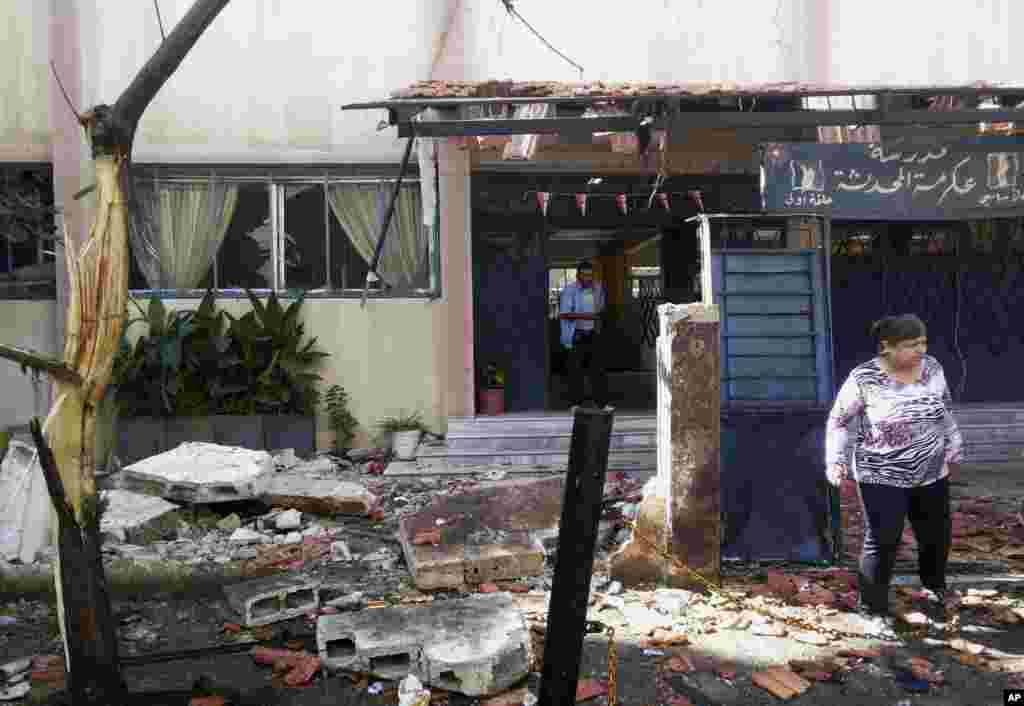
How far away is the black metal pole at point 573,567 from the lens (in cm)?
251

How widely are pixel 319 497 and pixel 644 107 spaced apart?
4.26 metres

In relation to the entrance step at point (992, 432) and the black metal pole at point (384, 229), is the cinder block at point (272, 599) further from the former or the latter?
the entrance step at point (992, 432)

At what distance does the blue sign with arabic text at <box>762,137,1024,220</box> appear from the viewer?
26.6ft

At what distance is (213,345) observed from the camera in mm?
9305

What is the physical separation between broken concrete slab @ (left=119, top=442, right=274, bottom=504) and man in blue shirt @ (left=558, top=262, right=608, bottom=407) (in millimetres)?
3986

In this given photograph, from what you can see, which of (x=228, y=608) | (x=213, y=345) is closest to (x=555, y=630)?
(x=228, y=608)

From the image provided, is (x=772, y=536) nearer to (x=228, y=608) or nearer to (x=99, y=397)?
(x=228, y=608)

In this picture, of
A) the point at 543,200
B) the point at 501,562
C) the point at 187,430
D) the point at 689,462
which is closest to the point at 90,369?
the point at 501,562

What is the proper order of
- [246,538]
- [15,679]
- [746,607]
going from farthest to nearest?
[246,538] → [746,607] → [15,679]

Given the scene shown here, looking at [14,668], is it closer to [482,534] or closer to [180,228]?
[482,534]

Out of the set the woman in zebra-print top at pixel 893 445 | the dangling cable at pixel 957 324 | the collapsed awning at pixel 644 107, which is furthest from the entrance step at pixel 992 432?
the woman in zebra-print top at pixel 893 445

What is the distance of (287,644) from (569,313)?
6194 millimetres

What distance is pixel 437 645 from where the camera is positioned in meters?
4.09

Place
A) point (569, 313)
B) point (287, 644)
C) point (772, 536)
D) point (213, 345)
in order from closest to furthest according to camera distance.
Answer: point (287, 644) → point (772, 536) → point (213, 345) → point (569, 313)
